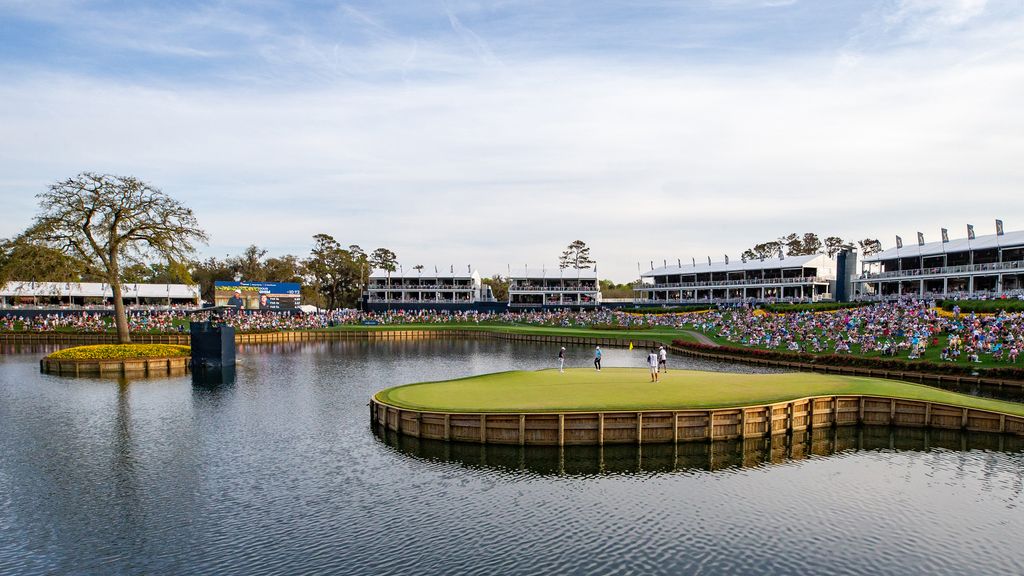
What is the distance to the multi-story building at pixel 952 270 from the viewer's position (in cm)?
8069

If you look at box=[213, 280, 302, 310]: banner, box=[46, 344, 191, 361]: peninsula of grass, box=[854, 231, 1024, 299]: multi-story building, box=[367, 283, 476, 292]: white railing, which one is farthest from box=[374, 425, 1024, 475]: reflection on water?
box=[367, 283, 476, 292]: white railing

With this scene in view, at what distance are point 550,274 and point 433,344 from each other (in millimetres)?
60180

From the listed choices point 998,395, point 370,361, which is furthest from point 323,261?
point 998,395

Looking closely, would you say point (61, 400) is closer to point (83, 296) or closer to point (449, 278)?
point (83, 296)

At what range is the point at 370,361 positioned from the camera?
6131 centimetres

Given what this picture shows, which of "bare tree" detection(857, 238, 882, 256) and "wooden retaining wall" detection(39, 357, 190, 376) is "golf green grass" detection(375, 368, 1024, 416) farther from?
"bare tree" detection(857, 238, 882, 256)

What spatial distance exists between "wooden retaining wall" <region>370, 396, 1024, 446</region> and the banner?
272ft

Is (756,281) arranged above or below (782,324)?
above

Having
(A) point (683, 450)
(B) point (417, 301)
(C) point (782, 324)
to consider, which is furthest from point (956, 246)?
(B) point (417, 301)

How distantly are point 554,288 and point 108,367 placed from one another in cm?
9746

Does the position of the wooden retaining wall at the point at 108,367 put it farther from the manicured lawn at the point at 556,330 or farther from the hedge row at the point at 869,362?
the hedge row at the point at 869,362

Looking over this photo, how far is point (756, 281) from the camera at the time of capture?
119m

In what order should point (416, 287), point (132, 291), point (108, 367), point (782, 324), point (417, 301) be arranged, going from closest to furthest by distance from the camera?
point (108, 367) → point (782, 324) → point (132, 291) → point (417, 301) → point (416, 287)

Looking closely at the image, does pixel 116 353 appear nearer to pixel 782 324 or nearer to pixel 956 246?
pixel 782 324
